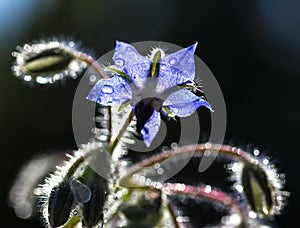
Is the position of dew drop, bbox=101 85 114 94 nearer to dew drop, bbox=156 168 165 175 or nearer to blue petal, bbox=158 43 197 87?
blue petal, bbox=158 43 197 87

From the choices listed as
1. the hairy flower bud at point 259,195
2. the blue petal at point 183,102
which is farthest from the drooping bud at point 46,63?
the hairy flower bud at point 259,195

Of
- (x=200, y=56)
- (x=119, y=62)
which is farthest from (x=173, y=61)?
(x=200, y=56)

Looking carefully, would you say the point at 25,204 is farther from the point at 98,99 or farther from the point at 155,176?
the point at 98,99

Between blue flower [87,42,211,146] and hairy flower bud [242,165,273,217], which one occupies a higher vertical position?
blue flower [87,42,211,146]

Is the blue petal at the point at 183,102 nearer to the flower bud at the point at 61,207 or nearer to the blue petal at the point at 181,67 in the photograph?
the blue petal at the point at 181,67

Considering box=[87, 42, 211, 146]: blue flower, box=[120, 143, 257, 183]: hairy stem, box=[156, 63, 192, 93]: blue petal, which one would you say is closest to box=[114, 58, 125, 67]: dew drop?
box=[87, 42, 211, 146]: blue flower

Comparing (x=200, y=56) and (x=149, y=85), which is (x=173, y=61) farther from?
(x=200, y=56)
